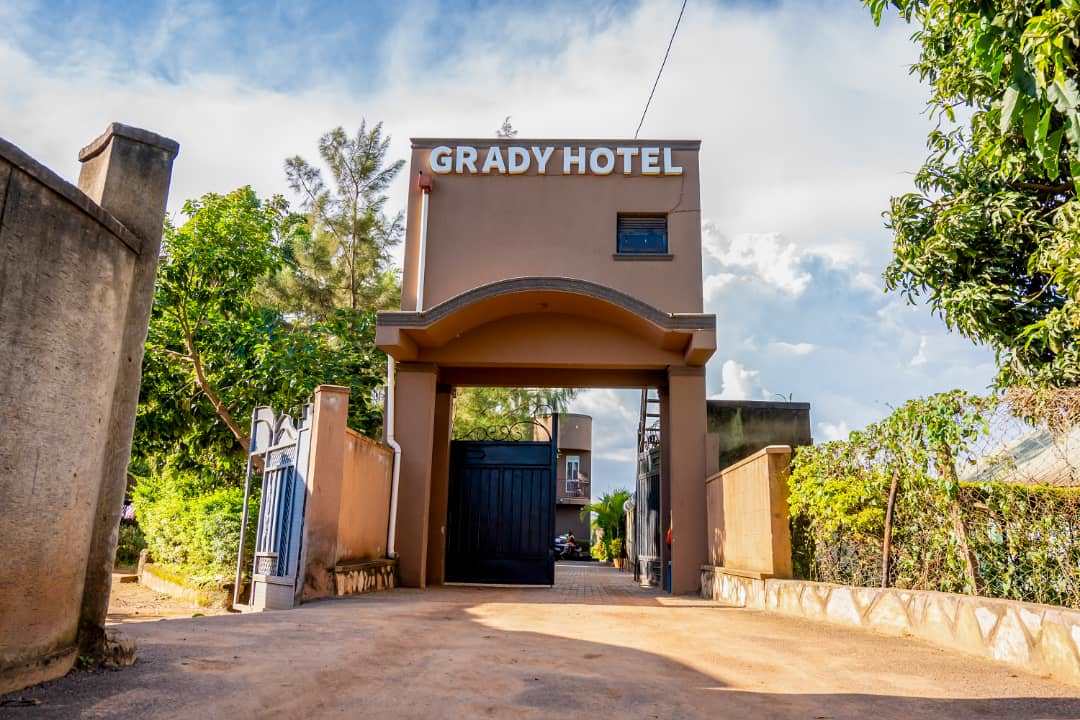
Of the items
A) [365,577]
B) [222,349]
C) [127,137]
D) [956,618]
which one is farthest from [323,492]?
[956,618]

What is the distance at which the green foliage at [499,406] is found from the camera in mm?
23875

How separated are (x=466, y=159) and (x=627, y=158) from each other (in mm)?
2671

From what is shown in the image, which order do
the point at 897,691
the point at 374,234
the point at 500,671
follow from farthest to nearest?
the point at 374,234 → the point at 500,671 → the point at 897,691

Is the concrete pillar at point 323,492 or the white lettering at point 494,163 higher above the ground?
the white lettering at point 494,163

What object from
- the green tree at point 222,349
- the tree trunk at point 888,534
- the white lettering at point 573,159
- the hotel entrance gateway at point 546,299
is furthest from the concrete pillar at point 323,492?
the white lettering at point 573,159

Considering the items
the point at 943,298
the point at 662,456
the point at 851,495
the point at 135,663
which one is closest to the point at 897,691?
the point at 851,495

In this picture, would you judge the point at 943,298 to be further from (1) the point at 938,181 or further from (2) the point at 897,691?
(2) the point at 897,691

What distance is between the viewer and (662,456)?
1184cm

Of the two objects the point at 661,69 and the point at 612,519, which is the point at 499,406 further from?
the point at 661,69

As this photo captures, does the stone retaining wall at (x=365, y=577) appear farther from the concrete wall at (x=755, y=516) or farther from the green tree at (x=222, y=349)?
the concrete wall at (x=755, y=516)

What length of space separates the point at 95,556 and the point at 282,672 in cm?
111

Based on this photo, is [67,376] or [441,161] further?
[441,161]

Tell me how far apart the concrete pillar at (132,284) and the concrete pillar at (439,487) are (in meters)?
7.92

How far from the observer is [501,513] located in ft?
39.8
